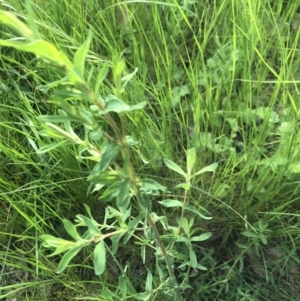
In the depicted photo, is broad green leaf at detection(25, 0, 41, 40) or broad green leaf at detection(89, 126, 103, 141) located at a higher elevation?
broad green leaf at detection(25, 0, 41, 40)

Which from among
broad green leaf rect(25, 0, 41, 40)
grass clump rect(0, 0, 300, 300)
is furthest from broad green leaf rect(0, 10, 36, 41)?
grass clump rect(0, 0, 300, 300)

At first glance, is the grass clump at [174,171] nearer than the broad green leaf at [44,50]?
No

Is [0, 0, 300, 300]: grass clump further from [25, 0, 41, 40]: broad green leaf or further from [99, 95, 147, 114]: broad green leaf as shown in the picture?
[25, 0, 41, 40]: broad green leaf

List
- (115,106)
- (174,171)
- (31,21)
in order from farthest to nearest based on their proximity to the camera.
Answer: (174,171)
(115,106)
(31,21)

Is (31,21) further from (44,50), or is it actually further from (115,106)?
(115,106)

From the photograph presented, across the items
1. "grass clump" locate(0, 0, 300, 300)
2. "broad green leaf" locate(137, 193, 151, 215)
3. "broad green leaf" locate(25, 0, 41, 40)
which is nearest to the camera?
"broad green leaf" locate(25, 0, 41, 40)

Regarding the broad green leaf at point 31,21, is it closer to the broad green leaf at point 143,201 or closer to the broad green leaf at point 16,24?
the broad green leaf at point 16,24

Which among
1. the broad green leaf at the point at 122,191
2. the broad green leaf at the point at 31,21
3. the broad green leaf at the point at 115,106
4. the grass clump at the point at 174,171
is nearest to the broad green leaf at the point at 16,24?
the broad green leaf at the point at 31,21

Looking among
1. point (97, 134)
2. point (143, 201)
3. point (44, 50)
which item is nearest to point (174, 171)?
point (143, 201)

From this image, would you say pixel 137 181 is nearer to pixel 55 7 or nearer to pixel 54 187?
pixel 54 187

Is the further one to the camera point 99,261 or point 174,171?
point 174,171

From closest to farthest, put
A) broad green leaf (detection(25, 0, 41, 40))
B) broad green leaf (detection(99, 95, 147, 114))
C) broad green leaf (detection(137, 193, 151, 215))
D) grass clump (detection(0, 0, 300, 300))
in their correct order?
broad green leaf (detection(25, 0, 41, 40)) < broad green leaf (detection(99, 95, 147, 114)) < broad green leaf (detection(137, 193, 151, 215)) < grass clump (detection(0, 0, 300, 300))

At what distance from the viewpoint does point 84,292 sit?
1.17m

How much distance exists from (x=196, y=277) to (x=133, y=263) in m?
0.16
